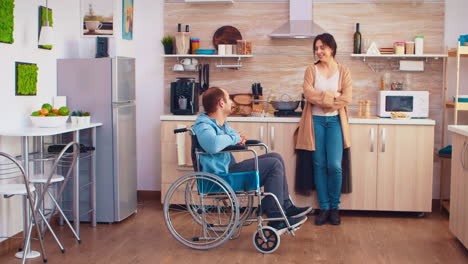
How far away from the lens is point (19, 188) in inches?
146

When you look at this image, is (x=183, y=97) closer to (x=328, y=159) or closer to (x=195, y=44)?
(x=195, y=44)

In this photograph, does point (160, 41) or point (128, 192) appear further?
point (160, 41)

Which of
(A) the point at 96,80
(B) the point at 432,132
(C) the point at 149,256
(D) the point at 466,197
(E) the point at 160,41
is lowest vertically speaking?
(C) the point at 149,256

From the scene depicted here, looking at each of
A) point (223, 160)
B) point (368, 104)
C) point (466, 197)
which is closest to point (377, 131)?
point (368, 104)

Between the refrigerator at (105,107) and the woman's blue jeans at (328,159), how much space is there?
1552mm

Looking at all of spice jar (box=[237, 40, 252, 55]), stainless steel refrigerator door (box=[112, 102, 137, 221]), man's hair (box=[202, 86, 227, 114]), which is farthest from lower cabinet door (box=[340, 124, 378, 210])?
stainless steel refrigerator door (box=[112, 102, 137, 221])

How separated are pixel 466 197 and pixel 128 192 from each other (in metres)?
2.62

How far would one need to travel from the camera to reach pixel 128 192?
516 centimetres

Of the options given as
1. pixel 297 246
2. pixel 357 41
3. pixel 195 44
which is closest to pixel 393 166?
pixel 357 41

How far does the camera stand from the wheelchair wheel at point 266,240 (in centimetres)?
403

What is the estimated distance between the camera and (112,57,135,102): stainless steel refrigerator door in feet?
15.8

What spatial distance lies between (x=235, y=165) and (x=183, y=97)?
148 cm

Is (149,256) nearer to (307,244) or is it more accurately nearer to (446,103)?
(307,244)

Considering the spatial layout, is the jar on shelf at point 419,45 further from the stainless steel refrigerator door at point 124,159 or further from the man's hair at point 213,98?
the stainless steel refrigerator door at point 124,159
